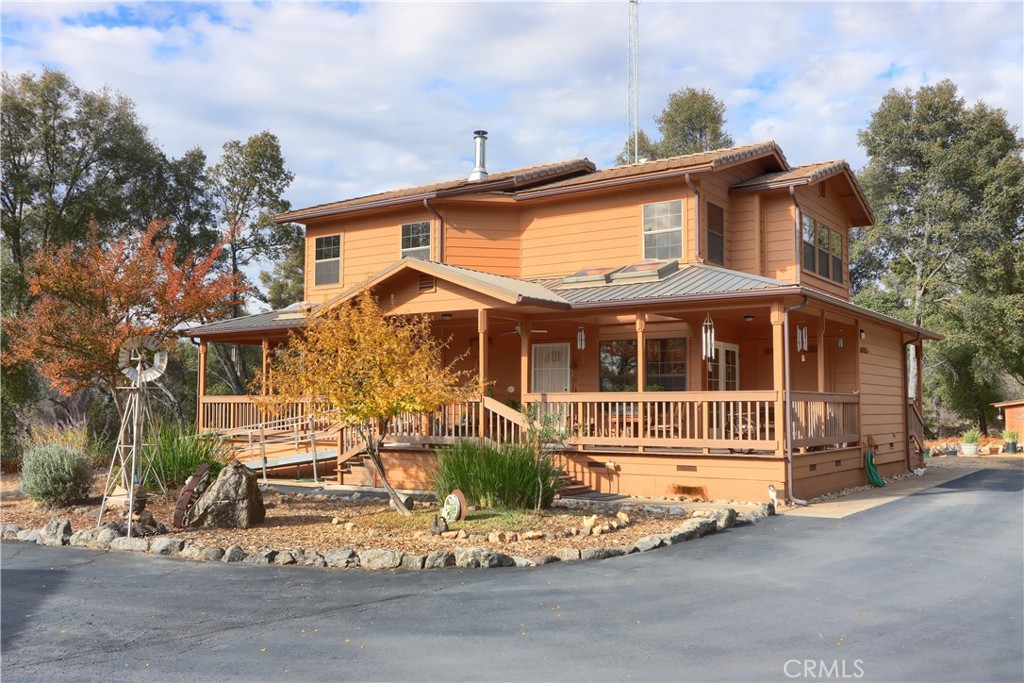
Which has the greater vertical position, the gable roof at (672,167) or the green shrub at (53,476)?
the gable roof at (672,167)

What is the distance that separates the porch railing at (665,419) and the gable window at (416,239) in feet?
18.4

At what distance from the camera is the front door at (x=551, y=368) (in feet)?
59.7

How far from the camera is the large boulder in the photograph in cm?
1093

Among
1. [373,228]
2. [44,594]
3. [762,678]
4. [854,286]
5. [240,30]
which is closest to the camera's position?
[762,678]

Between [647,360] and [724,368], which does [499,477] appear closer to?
[647,360]

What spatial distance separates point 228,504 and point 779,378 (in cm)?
873

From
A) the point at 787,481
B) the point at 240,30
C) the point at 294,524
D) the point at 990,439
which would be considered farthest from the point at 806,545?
the point at 990,439

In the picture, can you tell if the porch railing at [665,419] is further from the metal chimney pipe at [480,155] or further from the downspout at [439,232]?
the metal chimney pipe at [480,155]

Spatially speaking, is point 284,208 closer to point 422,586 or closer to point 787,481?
point 787,481

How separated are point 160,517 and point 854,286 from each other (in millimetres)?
35979

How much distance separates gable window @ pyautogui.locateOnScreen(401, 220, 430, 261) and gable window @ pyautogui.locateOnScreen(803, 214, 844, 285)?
8.58 m

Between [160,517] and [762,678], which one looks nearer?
[762,678]

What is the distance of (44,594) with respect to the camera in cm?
761

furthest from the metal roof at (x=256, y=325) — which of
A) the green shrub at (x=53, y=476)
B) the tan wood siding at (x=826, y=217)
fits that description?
the tan wood siding at (x=826, y=217)
